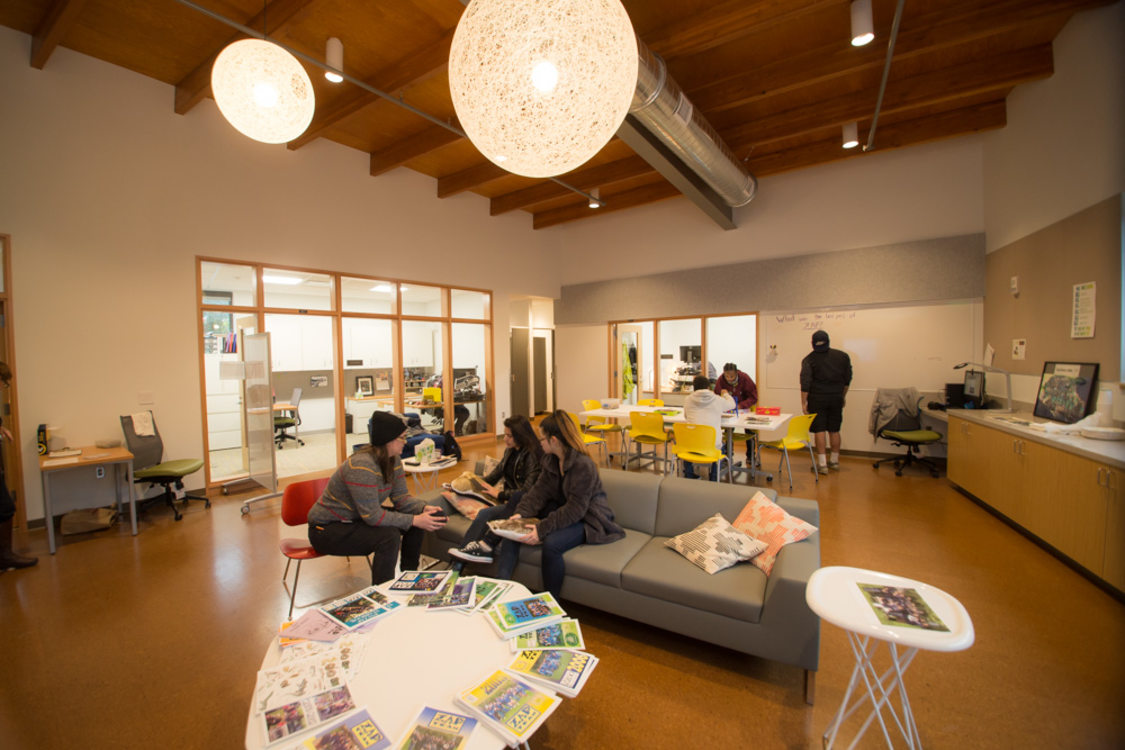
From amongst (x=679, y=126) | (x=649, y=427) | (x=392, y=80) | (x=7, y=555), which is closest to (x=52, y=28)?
(x=392, y=80)

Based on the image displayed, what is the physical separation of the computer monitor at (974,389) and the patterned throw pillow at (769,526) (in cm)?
459

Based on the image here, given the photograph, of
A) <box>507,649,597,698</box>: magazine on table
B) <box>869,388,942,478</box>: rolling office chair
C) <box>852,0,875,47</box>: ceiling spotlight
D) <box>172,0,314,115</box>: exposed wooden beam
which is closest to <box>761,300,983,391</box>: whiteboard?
<box>869,388,942,478</box>: rolling office chair

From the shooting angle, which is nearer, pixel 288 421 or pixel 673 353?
pixel 288 421

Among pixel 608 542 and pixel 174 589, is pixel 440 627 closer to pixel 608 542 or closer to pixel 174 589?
pixel 608 542

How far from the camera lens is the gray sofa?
214 cm

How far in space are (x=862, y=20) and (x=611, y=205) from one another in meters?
5.06

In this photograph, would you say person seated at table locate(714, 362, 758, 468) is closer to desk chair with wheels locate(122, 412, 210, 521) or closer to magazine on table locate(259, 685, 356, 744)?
magazine on table locate(259, 685, 356, 744)

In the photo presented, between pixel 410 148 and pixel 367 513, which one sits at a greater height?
pixel 410 148

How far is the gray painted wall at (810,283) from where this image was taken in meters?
6.32

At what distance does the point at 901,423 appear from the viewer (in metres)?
6.31

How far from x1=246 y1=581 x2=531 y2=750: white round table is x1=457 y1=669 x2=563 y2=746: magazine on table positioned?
0.03 metres

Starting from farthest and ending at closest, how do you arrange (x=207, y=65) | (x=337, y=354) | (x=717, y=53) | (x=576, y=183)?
(x=576, y=183)
(x=337, y=354)
(x=207, y=65)
(x=717, y=53)

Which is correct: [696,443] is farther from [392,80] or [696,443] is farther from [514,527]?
[392,80]

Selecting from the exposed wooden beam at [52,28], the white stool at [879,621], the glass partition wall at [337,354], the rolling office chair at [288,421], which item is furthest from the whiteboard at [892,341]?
the exposed wooden beam at [52,28]
